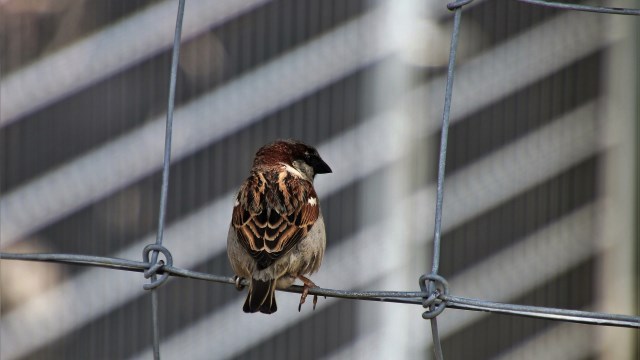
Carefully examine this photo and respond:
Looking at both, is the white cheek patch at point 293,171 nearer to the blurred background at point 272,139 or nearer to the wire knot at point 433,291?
the wire knot at point 433,291

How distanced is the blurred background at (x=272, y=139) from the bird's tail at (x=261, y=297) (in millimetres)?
2363

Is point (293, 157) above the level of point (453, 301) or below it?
above

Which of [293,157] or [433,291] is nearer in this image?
[433,291]

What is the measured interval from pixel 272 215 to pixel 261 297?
10.5 inches

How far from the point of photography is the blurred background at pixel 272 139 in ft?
16.8

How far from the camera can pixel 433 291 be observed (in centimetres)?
202

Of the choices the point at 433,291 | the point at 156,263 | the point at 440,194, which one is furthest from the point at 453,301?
the point at 156,263

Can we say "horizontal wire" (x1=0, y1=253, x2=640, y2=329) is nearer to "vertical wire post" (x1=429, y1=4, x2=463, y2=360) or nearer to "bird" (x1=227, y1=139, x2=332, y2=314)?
"vertical wire post" (x1=429, y1=4, x2=463, y2=360)

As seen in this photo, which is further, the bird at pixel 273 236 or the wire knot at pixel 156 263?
the bird at pixel 273 236

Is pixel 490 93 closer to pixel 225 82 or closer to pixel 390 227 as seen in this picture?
pixel 390 227

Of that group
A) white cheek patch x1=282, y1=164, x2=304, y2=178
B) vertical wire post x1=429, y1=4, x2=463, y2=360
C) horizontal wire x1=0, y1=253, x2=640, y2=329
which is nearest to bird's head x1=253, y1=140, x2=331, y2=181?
white cheek patch x1=282, y1=164, x2=304, y2=178

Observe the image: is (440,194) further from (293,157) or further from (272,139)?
(272,139)

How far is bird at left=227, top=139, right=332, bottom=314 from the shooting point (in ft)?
8.75

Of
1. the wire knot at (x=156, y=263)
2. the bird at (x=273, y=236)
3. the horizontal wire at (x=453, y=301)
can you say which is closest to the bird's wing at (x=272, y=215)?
the bird at (x=273, y=236)
